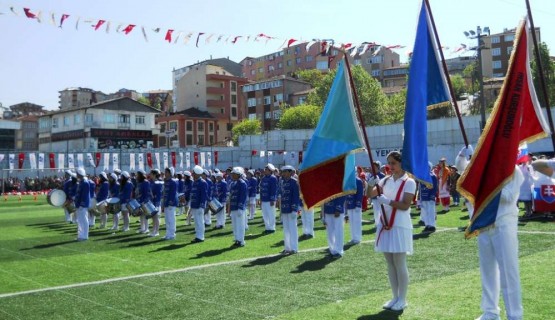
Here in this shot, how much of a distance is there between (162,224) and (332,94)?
53.7 feet

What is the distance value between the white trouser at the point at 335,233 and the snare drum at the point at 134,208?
7.71 meters

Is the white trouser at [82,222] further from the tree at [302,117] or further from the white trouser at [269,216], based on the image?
the tree at [302,117]

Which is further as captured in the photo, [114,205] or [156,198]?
[114,205]

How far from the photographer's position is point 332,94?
9.30 metres

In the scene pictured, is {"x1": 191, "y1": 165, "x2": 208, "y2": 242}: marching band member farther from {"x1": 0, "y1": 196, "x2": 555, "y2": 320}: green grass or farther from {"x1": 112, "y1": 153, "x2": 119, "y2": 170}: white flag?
{"x1": 112, "y1": 153, "x2": 119, "y2": 170}: white flag

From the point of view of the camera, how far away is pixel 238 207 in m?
16.5

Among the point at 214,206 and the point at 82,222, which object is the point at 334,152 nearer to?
the point at 214,206

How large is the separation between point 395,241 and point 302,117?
242 feet

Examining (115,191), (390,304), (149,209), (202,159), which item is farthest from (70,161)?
(390,304)

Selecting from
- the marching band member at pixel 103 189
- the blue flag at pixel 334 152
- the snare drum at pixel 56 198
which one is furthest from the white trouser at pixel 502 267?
the snare drum at pixel 56 198

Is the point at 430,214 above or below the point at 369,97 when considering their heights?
below

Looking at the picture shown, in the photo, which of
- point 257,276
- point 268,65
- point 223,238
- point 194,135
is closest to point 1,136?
point 194,135

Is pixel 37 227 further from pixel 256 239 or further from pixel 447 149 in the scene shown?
pixel 447 149

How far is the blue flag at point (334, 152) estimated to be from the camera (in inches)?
353
